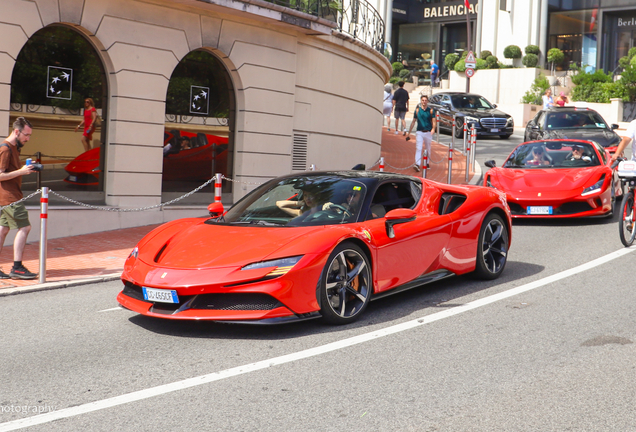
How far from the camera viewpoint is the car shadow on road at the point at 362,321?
18.8 ft

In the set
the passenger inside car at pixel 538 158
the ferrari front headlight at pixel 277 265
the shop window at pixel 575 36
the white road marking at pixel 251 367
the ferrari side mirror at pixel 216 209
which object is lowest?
the white road marking at pixel 251 367

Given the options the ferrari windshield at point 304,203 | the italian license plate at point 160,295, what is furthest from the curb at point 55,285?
the italian license plate at point 160,295

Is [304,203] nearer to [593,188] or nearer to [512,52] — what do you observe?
[593,188]

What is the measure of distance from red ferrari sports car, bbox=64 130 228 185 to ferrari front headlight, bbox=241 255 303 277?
8260mm

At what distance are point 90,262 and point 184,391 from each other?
18.9ft

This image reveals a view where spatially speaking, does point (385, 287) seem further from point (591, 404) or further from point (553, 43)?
point (553, 43)

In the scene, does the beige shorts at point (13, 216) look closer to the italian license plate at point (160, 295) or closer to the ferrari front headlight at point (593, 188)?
the italian license plate at point (160, 295)

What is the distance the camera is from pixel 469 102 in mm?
28406

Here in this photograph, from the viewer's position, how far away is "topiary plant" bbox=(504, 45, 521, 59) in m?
43.8

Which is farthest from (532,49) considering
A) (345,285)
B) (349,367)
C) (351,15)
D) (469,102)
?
(349,367)

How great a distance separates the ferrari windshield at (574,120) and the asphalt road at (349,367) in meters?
12.4

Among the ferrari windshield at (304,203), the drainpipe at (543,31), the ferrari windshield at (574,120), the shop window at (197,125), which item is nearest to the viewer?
the ferrari windshield at (304,203)

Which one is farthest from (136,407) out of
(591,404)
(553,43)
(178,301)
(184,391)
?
(553,43)

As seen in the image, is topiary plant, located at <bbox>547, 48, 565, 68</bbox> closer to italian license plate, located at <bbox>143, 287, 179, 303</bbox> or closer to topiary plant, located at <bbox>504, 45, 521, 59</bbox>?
topiary plant, located at <bbox>504, 45, 521, 59</bbox>
